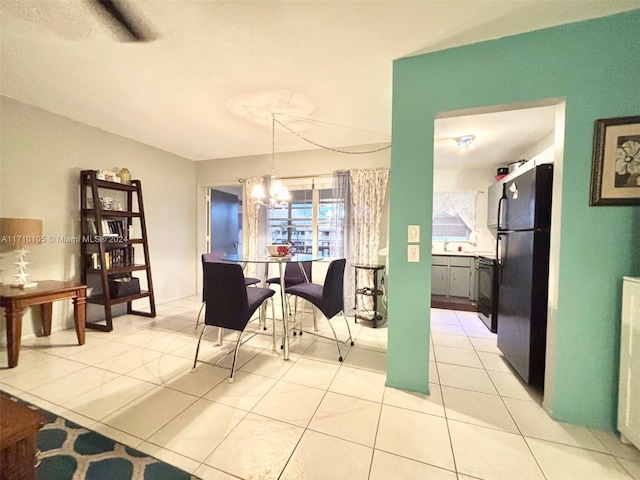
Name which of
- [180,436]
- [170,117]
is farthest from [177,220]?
[180,436]

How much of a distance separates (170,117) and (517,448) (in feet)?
13.1

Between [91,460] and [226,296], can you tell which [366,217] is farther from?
[91,460]

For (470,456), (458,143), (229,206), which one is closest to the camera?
(470,456)

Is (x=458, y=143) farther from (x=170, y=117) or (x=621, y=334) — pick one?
(x=170, y=117)

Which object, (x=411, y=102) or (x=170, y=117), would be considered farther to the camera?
(x=170, y=117)

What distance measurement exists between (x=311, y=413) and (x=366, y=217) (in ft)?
8.29

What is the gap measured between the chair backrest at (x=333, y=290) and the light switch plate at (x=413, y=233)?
0.76 meters

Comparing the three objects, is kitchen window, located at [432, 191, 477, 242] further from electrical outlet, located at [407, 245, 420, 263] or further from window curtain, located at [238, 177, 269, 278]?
electrical outlet, located at [407, 245, 420, 263]

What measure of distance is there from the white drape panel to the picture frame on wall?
10.8 feet

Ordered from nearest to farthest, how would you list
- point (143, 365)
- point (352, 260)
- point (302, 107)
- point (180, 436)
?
point (180, 436) < point (143, 365) < point (302, 107) < point (352, 260)

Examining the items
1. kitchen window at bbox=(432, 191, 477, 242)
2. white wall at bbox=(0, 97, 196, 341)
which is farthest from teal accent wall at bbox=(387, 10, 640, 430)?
white wall at bbox=(0, 97, 196, 341)

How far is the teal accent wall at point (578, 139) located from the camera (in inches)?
56.4

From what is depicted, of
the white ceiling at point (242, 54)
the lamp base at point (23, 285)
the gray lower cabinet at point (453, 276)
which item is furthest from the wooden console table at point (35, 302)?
the gray lower cabinet at point (453, 276)

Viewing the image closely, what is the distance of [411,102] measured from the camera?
176 cm
